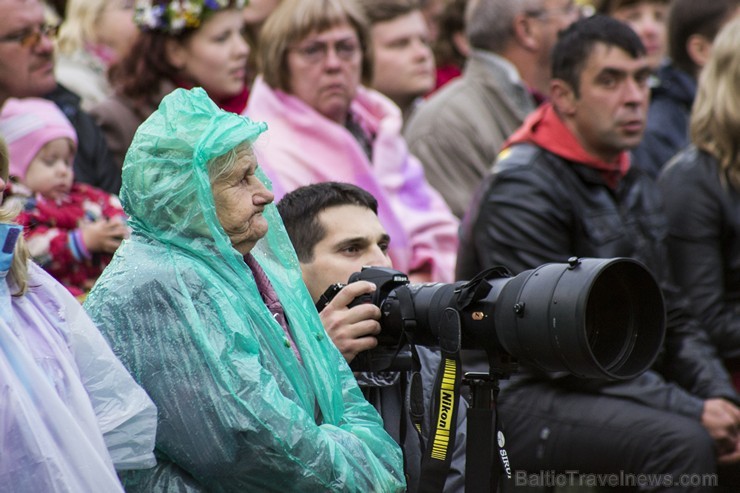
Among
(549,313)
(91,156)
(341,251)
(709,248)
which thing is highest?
(549,313)

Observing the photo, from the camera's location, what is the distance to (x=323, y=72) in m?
5.29

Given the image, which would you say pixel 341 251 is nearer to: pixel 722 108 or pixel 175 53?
pixel 175 53

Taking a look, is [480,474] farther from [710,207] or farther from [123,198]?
[710,207]

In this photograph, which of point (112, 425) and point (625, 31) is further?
point (625, 31)

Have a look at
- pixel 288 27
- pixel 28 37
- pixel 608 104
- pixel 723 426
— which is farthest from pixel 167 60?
pixel 723 426

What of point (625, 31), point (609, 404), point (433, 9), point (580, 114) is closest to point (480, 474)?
point (609, 404)

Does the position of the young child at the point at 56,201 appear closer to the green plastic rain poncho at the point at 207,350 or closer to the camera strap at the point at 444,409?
the green plastic rain poncho at the point at 207,350

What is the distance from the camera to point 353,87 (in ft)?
17.8

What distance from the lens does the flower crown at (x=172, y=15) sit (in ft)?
17.2

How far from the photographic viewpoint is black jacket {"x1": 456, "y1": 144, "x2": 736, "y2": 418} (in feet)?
15.1

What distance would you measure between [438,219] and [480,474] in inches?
101

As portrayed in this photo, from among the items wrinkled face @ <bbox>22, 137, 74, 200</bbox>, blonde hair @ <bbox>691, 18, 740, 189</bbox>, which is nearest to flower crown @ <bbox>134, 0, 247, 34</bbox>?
wrinkled face @ <bbox>22, 137, 74, 200</bbox>

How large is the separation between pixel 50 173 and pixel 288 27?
1312mm

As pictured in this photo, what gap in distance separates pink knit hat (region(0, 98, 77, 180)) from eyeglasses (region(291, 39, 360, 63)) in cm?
109
